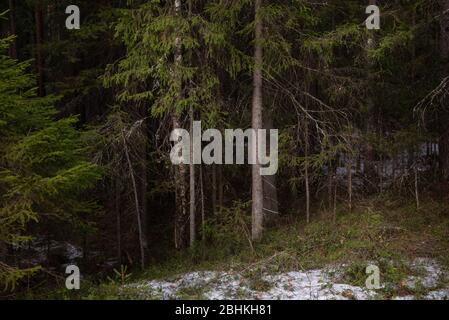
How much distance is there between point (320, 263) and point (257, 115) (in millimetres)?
4519

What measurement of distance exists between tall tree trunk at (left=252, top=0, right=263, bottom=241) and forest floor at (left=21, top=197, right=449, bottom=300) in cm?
58

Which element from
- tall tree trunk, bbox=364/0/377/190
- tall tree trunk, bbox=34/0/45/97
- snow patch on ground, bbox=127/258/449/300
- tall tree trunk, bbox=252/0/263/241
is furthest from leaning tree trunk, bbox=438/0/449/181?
tall tree trunk, bbox=34/0/45/97

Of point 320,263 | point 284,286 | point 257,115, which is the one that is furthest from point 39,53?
point 284,286

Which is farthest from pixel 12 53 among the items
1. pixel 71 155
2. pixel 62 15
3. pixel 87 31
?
pixel 71 155

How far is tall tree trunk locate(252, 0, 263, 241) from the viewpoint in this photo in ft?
42.7

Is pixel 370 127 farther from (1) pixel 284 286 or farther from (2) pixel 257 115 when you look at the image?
(1) pixel 284 286

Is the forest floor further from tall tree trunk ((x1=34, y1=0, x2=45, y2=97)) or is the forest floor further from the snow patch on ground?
tall tree trunk ((x1=34, y1=0, x2=45, y2=97))

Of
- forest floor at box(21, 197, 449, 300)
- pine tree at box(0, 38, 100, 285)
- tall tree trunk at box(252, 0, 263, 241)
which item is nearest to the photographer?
pine tree at box(0, 38, 100, 285)

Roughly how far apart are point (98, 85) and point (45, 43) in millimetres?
2836

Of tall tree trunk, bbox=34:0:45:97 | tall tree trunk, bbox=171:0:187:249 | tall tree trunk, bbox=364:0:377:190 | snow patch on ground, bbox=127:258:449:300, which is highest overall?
tall tree trunk, bbox=34:0:45:97

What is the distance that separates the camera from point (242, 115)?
14445 millimetres

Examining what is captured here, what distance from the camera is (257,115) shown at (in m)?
13.7

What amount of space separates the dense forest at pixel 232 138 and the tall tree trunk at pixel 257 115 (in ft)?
0.15
